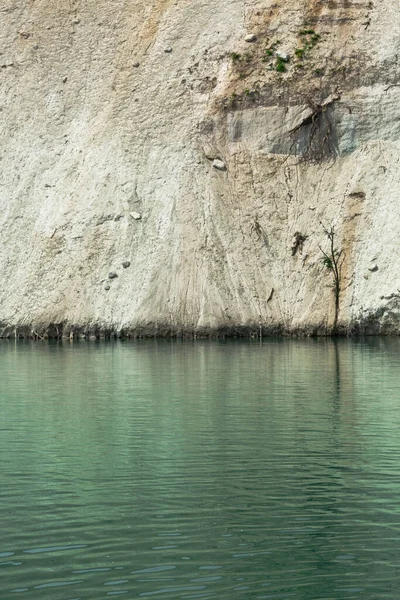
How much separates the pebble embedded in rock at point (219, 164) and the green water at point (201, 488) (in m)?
20.5

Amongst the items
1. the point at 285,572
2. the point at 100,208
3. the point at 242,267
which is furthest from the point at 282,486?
the point at 100,208

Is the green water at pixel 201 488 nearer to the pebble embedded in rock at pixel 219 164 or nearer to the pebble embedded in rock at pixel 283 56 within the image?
the pebble embedded in rock at pixel 219 164

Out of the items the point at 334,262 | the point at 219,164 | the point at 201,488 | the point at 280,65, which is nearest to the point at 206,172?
the point at 219,164

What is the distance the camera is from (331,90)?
4569cm

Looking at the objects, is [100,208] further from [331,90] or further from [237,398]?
[237,398]

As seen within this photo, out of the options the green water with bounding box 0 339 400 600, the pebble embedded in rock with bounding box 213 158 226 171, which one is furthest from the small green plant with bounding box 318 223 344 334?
the green water with bounding box 0 339 400 600

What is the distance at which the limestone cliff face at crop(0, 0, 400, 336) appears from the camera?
4181 centimetres

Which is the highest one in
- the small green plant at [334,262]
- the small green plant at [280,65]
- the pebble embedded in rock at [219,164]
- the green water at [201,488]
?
the small green plant at [280,65]

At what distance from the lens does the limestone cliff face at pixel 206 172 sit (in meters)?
41.8

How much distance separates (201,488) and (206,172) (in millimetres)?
32817

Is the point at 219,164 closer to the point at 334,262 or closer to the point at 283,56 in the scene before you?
the point at 283,56

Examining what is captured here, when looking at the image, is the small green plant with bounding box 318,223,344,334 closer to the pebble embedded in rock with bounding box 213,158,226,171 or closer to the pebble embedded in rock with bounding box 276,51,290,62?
the pebble embedded in rock with bounding box 213,158,226,171

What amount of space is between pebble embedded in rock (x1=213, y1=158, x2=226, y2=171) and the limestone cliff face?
90mm

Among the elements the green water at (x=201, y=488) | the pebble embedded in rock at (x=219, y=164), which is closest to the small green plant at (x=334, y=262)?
the pebble embedded in rock at (x=219, y=164)
